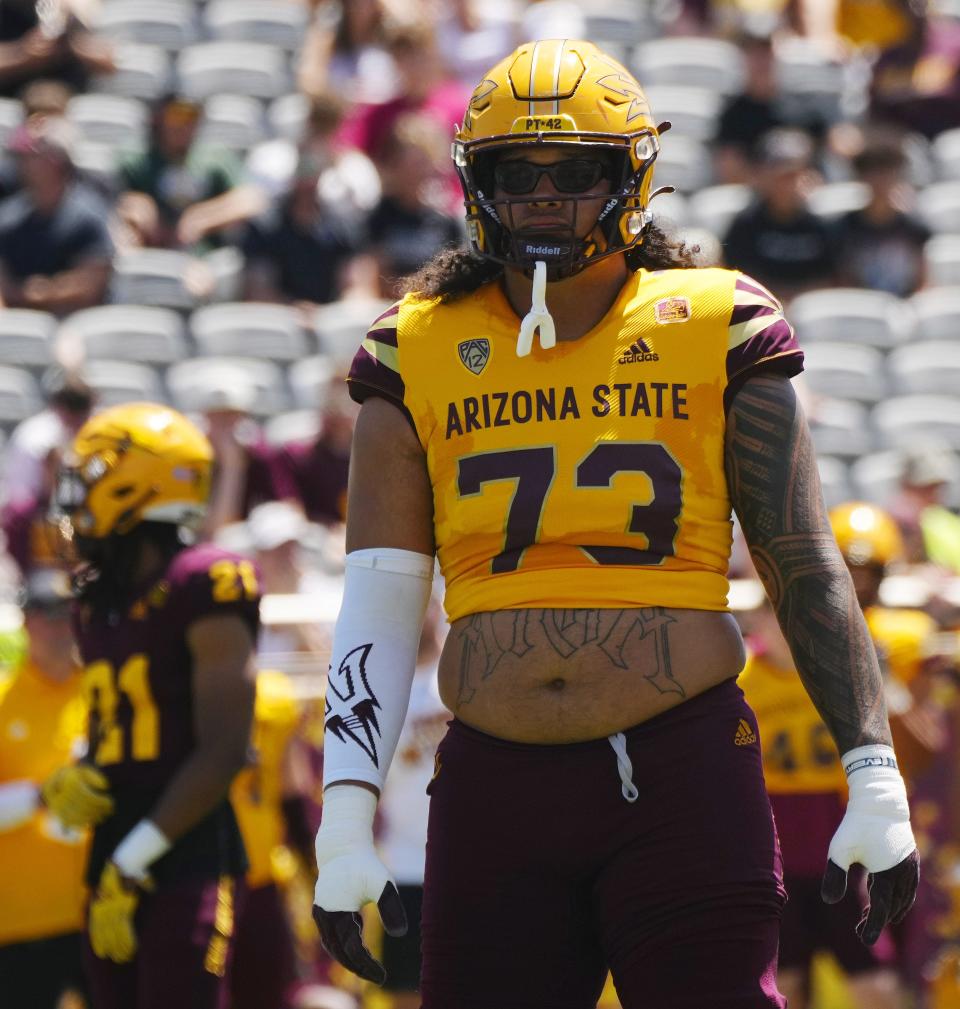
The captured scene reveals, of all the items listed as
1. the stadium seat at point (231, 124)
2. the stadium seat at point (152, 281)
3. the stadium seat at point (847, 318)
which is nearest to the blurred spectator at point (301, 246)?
the stadium seat at point (152, 281)

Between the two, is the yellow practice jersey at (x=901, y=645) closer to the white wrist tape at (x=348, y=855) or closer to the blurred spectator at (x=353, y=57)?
the white wrist tape at (x=348, y=855)

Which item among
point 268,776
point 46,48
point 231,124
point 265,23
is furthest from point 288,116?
point 268,776

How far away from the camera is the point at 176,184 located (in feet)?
36.2

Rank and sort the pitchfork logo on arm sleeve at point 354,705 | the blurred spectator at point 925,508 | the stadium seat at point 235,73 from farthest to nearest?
1. the stadium seat at point 235,73
2. the blurred spectator at point 925,508
3. the pitchfork logo on arm sleeve at point 354,705

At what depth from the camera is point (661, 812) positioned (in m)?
3.09

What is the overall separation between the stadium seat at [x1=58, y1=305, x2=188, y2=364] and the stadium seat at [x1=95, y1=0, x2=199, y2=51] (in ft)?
8.94

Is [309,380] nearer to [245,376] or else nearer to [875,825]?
[245,376]

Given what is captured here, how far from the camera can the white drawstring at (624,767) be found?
310cm

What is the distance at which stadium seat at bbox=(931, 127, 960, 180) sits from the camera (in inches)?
464

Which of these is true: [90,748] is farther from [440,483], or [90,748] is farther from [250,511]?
[250,511]

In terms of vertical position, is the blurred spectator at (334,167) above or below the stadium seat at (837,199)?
above

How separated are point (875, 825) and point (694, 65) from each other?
9738 mm

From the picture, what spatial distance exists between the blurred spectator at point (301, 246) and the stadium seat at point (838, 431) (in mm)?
2433

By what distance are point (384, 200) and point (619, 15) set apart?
10.0ft
